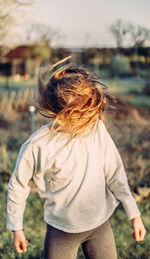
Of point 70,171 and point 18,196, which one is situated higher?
point 70,171

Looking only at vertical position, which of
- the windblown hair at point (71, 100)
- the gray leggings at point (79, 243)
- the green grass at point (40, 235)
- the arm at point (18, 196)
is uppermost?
the windblown hair at point (71, 100)

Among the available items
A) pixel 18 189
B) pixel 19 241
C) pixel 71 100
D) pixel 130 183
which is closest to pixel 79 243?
pixel 19 241

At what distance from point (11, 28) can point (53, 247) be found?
23.1 feet

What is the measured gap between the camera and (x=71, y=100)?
4.66 feet

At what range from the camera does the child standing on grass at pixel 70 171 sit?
1.43 meters

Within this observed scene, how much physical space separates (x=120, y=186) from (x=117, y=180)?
1.4 inches

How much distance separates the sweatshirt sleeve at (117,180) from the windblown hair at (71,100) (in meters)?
0.17

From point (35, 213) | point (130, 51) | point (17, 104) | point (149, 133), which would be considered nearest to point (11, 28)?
point (17, 104)

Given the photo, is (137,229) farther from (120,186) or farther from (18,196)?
(18,196)

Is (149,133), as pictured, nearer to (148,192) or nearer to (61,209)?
(148,192)

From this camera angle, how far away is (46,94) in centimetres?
147

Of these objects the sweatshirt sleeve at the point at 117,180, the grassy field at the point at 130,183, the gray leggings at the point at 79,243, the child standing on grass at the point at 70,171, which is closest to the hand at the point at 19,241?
the child standing on grass at the point at 70,171

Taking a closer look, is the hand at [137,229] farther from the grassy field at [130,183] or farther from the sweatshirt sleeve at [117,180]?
the grassy field at [130,183]

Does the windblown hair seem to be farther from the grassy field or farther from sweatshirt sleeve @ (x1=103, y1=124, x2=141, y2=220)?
the grassy field
